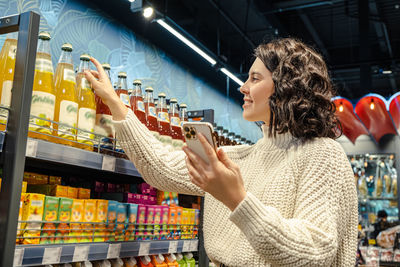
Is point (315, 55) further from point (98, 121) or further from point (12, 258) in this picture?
point (12, 258)

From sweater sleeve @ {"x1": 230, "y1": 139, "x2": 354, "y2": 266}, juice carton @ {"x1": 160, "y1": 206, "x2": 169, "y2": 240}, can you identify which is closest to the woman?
sweater sleeve @ {"x1": 230, "y1": 139, "x2": 354, "y2": 266}

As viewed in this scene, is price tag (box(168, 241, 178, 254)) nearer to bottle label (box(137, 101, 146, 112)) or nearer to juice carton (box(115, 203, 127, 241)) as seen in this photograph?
juice carton (box(115, 203, 127, 241))

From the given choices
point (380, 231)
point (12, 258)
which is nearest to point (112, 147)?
→ point (12, 258)

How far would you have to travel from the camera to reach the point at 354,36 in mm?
8844

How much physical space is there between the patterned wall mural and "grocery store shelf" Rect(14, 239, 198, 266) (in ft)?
4.52

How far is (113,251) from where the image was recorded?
164cm

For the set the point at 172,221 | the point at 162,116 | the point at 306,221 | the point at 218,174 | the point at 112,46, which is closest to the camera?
the point at 218,174

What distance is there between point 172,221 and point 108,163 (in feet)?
1.97

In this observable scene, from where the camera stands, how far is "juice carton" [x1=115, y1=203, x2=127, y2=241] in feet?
5.60

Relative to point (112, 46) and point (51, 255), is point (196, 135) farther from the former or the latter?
point (112, 46)

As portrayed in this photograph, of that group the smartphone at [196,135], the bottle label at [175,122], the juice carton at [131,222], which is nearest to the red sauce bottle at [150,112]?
the bottle label at [175,122]

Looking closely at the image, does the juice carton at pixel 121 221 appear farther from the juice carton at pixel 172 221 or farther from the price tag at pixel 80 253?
the juice carton at pixel 172 221

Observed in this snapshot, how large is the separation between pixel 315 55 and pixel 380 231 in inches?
151

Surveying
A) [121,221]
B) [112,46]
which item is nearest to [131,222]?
[121,221]
